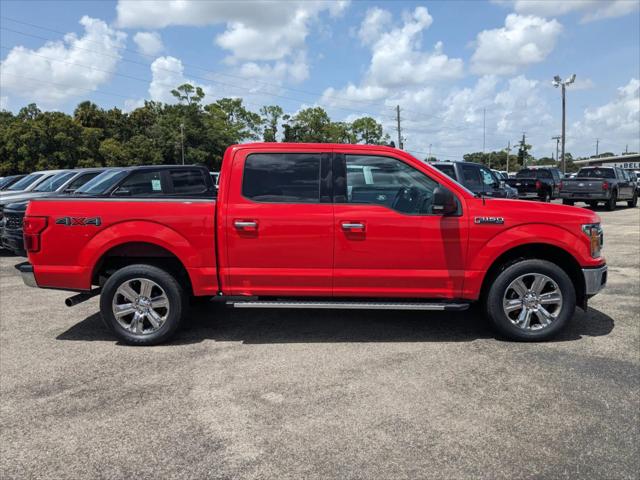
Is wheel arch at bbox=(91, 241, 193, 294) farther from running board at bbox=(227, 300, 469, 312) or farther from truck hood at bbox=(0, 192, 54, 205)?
truck hood at bbox=(0, 192, 54, 205)

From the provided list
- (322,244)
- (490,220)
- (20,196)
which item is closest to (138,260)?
(322,244)

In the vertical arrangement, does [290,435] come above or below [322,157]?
below

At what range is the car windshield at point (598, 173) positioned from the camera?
2075cm

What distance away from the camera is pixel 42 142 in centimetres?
4881

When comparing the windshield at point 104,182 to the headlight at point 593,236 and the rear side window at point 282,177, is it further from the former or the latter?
the headlight at point 593,236

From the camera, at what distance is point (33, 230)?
4.88m

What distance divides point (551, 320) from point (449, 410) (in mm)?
1968

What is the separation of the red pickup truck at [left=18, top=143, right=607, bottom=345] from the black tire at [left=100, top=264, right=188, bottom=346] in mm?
12

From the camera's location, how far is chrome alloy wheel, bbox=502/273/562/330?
16.1 feet

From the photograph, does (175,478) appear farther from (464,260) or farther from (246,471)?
(464,260)

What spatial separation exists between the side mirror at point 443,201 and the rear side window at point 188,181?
4.35m

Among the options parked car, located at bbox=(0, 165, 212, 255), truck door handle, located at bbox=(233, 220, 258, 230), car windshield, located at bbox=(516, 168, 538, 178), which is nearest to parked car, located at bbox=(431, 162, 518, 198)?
parked car, located at bbox=(0, 165, 212, 255)

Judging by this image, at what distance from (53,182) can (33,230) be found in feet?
26.0

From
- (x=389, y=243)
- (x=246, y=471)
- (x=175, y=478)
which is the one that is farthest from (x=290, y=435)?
(x=389, y=243)
